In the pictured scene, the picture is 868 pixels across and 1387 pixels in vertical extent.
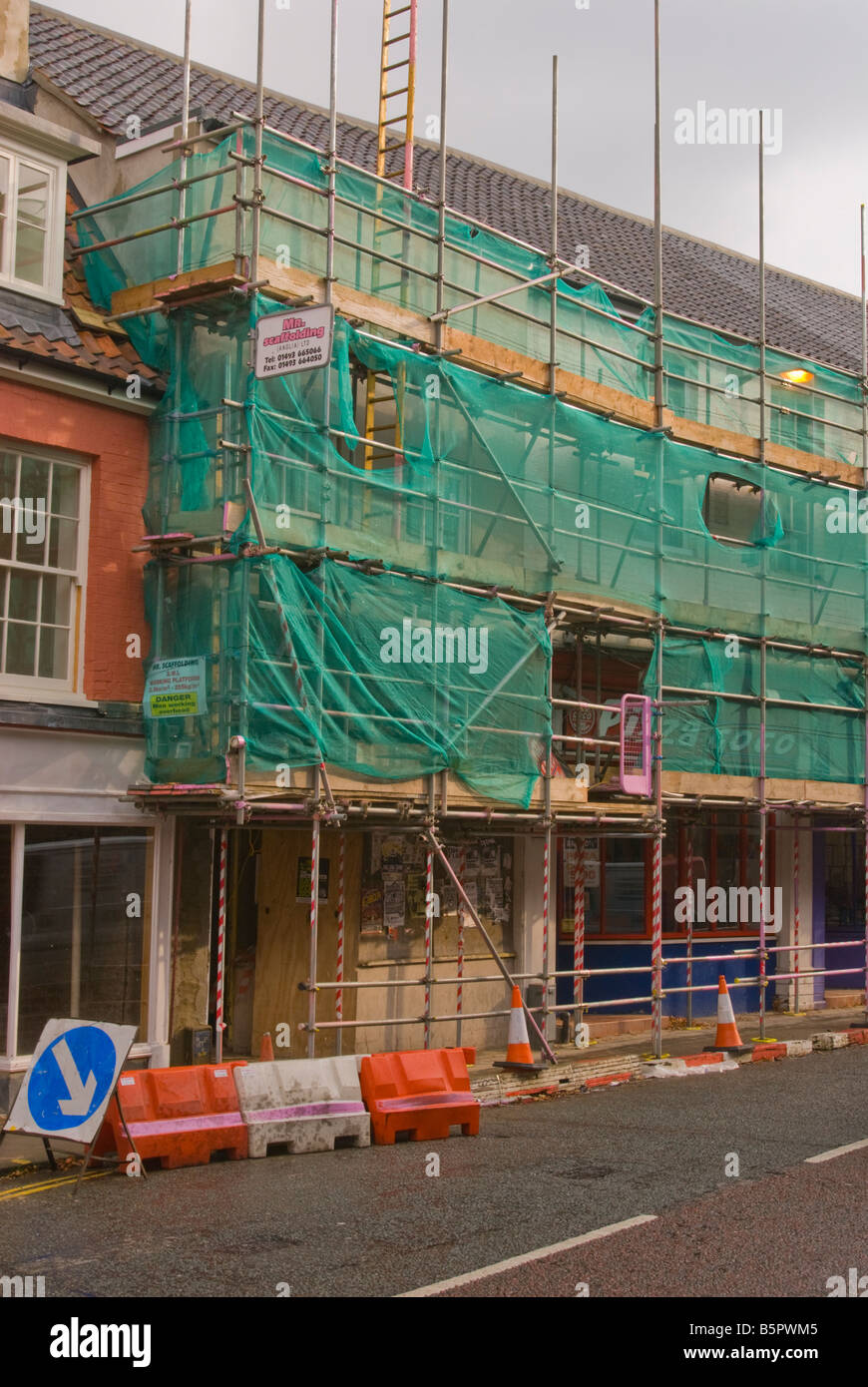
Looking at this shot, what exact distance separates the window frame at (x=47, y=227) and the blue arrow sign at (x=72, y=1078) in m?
7.18

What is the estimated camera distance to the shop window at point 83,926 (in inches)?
535

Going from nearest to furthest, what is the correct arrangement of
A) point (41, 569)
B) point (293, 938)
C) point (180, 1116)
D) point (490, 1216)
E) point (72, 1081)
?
point (490, 1216) < point (72, 1081) < point (180, 1116) < point (41, 569) < point (293, 938)

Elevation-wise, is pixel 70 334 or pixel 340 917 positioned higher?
pixel 70 334

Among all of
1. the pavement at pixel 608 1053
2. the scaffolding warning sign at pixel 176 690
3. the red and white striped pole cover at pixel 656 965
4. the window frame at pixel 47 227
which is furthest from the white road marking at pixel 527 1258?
the window frame at pixel 47 227

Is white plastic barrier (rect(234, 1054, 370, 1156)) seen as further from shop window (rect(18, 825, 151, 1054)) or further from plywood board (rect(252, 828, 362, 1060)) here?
plywood board (rect(252, 828, 362, 1060))

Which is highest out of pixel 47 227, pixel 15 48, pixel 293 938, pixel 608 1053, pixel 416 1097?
pixel 15 48

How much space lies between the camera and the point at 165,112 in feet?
58.9

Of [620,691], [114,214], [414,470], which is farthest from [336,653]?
[620,691]

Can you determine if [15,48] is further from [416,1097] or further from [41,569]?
[416,1097]

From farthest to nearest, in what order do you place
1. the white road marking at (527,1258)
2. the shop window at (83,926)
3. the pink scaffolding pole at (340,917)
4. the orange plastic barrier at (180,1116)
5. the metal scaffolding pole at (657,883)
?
the metal scaffolding pole at (657,883), the pink scaffolding pole at (340,917), the shop window at (83,926), the orange plastic barrier at (180,1116), the white road marking at (527,1258)

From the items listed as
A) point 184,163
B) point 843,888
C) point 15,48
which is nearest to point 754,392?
point 843,888

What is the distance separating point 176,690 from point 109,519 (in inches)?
70.3

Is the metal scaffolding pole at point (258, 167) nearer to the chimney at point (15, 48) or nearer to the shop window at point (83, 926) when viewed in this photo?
the chimney at point (15, 48)

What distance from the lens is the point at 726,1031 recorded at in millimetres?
17734
